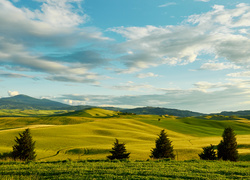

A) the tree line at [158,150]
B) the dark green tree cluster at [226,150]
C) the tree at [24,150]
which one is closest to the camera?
the tree at [24,150]

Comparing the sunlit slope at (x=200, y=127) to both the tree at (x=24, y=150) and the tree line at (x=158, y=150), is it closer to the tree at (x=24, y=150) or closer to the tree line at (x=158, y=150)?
the tree line at (x=158, y=150)

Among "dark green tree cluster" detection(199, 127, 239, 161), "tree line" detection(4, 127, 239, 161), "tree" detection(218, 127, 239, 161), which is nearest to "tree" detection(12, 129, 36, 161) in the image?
"tree line" detection(4, 127, 239, 161)

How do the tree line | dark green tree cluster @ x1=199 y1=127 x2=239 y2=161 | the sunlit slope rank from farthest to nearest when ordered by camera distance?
1. the sunlit slope
2. dark green tree cluster @ x1=199 y1=127 x2=239 y2=161
3. the tree line

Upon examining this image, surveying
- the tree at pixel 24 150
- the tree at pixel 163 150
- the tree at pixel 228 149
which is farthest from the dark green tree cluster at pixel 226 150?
the tree at pixel 24 150

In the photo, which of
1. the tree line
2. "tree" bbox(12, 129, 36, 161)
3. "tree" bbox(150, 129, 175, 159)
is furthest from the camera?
"tree" bbox(150, 129, 175, 159)

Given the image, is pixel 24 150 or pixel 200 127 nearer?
pixel 24 150

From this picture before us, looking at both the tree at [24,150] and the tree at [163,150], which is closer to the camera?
the tree at [24,150]

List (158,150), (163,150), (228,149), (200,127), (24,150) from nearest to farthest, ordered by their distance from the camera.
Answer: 1. (24,150)
2. (228,149)
3. (163,150)
4. (158,150)
5. (200,127)

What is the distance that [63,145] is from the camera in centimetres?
5103

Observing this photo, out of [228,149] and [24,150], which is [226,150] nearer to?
[228,149]

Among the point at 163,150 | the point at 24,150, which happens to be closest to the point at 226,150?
the point at 163,150

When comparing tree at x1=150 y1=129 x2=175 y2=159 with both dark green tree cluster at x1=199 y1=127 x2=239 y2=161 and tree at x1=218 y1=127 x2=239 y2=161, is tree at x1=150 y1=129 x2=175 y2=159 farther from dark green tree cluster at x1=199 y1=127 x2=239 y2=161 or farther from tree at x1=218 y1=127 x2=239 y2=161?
tree at x1=218 y1=127 x2=239 y2=161

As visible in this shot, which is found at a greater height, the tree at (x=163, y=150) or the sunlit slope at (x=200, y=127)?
the tree at (x=163, y=150)

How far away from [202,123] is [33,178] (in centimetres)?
13833
